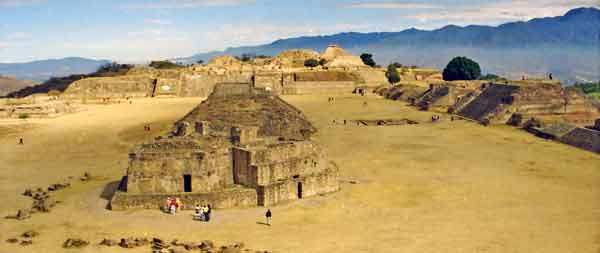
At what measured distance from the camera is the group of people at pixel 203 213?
2523 cm

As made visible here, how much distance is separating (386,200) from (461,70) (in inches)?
3003

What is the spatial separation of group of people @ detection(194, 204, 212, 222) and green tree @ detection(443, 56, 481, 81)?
266ft

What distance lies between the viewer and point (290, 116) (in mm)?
51906

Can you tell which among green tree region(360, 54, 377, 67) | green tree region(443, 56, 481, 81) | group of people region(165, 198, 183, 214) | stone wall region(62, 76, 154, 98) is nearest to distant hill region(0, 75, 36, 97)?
stone wall region(62, 76, 154, 98)

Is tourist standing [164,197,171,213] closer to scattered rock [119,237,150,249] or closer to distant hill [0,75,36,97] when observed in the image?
scattered rock [119,237,150,249]

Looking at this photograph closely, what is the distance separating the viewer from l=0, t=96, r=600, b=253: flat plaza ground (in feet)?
74.5

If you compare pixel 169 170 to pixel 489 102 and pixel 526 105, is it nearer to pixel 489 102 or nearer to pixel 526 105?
pixel 526 105

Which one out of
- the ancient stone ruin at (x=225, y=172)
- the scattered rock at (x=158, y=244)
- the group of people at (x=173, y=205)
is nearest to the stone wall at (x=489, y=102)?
the ancient stone ruin at (x=225, y=172)

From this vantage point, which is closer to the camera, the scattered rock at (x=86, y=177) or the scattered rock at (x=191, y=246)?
the scattered rock at (x=191, y=246)

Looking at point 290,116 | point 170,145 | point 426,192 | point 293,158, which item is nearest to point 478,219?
point 426,192

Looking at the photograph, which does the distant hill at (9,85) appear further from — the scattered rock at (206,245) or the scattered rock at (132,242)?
the scattered rock at (206,245)

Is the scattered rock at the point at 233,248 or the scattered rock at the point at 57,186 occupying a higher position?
the scattered rock at the point at 57,186

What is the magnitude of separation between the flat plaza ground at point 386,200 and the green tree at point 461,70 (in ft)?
167

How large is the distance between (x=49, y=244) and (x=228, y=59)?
96.0 m
